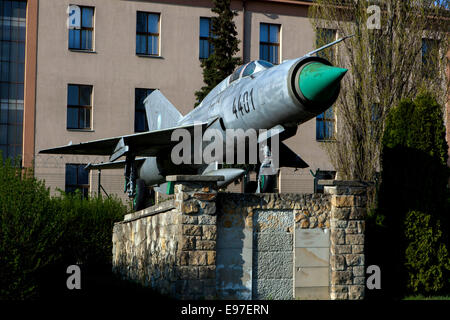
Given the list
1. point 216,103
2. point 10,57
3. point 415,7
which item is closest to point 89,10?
point 10,57

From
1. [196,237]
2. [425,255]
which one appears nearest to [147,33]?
[425,255]

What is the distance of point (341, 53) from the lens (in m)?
22.5

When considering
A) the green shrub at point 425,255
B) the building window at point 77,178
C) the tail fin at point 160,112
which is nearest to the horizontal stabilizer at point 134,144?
the tail fin at point 160,112

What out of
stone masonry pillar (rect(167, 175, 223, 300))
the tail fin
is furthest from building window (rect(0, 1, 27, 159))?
stone masonry pillar (rect(167, 175, 223, 300))

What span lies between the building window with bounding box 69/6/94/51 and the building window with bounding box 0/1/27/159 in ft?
7.37

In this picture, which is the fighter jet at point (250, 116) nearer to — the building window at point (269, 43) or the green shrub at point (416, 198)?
the green shrub at point (416, 198)

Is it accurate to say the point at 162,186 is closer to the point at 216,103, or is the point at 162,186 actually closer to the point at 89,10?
the point at 216,103

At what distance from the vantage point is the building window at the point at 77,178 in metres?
27.3

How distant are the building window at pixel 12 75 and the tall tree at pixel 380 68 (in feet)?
49.0

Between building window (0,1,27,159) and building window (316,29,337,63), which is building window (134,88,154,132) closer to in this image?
building window (0,1,27,159)

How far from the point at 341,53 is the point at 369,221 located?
437 inches

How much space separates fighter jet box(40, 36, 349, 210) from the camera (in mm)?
10375

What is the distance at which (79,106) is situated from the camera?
27734mm

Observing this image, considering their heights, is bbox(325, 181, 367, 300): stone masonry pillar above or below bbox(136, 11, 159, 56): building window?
below
